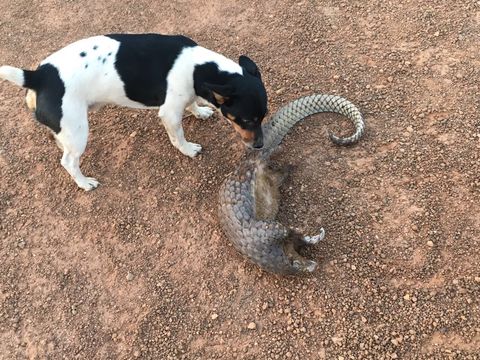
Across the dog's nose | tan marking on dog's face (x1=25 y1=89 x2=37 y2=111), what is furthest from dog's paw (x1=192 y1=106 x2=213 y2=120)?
tan marking on dog's face (x1=25 y1=89 x2=37 y2=111)

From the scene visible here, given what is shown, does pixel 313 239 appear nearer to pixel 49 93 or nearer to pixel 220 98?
pixel 220 98

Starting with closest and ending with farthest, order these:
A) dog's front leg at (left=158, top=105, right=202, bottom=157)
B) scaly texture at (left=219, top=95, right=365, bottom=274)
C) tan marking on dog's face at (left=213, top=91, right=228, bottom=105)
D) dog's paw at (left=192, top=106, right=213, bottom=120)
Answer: scaly texture at (left=219, top=95, right=365, bottom=274) → tan marking on dog's face at (left=213, top=91, right=228, bottom=105) → dog's front leg at (left=158, top=105, right=202, bottom=157) → dog's paw at (left=192, top=106, right=213, bottom=120)

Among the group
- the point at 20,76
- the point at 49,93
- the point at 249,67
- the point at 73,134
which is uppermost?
the point at 249,67

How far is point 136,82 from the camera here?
4.34 meters

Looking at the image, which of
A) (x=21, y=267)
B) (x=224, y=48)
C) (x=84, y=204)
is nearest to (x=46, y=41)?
(x=224, y=48)

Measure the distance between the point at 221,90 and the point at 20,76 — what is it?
65.0 inches

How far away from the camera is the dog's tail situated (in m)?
3.97

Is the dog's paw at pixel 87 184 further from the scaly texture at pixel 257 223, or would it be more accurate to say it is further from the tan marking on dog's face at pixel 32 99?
the scaly texture at pixel 257 223

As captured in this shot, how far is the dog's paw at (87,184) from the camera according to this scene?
4.82 metres

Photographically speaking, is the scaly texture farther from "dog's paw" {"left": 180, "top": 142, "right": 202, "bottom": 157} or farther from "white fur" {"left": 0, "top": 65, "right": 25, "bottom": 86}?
"white fur" {"left": 0, "top": 65, "right": 25, "bottom": 86}

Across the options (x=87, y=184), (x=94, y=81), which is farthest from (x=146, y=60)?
(x=87, y=184)

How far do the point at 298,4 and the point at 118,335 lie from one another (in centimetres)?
453

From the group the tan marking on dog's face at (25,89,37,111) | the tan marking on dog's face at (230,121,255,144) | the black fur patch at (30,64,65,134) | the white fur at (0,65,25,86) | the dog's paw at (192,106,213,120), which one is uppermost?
the white fur at (0,65,25,86)

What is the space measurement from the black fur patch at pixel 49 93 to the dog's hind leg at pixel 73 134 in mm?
75
